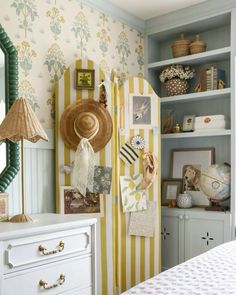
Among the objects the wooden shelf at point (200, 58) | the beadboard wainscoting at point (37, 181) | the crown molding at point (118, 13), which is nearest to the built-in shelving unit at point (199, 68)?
the wooden shelf at point (200, 58)

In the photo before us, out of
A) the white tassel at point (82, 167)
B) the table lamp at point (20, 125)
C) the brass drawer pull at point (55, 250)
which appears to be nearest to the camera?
the brass drawer pull at point (55, 250)

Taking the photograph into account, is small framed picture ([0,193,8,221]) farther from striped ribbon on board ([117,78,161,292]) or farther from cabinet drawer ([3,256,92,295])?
striped ribbon on board ([117,78,161,292])

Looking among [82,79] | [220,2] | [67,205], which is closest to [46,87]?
[82,79]

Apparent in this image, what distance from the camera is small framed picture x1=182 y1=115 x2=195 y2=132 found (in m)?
3.37

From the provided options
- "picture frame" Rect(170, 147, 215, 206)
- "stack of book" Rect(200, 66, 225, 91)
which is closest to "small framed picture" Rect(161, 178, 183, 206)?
"picture frame" Rect(170, 147, 215, 206)

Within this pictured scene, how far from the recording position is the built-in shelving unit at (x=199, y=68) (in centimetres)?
306


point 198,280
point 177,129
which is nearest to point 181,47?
point 177,129

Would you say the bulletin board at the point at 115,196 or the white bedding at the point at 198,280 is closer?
the white bedding at the point at 198,280

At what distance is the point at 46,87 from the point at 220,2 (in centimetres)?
166

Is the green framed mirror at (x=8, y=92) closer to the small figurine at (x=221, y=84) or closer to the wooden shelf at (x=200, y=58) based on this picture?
the wooden shelf at (x=200, y=58)

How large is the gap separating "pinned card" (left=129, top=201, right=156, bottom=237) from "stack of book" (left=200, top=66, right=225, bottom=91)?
3.77ft

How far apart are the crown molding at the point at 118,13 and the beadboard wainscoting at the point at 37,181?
1184 millimetres

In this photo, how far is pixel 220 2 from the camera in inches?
121

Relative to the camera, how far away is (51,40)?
271cm
